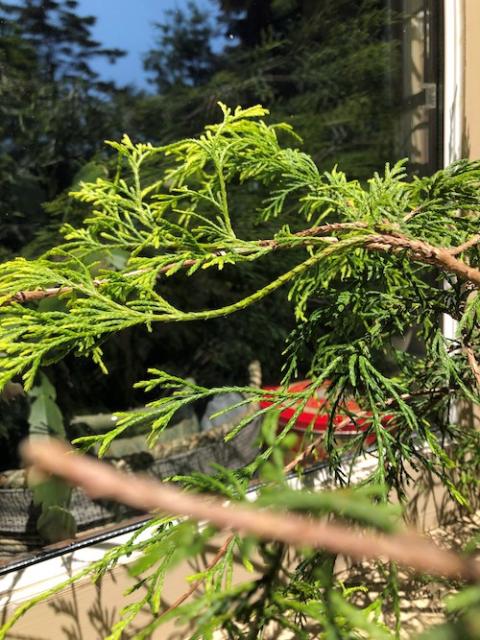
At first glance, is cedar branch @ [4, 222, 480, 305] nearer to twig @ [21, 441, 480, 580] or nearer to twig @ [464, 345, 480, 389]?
twig @ [464, 345, 480, 389]

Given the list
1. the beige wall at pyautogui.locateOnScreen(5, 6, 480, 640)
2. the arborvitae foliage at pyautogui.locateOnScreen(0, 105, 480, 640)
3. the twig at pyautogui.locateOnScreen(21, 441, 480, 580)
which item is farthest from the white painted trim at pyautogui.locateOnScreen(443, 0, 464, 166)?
the twig at pyautogui.locateOnScreen(21, 441, 480, 580)

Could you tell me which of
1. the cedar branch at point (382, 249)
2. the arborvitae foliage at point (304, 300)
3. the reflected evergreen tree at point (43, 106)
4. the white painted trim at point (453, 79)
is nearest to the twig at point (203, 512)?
the arborvitae foliage at point (304, 300)

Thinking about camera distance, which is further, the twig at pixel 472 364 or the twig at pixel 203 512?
the twig at pixel 472 364

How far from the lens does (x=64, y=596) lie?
5.07 ft

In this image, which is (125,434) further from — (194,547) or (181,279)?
(194,547)

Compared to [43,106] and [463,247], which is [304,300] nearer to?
[463,247]

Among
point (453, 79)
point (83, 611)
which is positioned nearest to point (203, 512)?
point (83, 611)

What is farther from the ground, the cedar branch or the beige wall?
the cedar branch

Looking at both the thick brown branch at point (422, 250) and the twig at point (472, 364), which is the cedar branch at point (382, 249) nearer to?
the thick brown branch at point (422, 250)

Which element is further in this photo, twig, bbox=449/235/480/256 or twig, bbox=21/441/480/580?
twig, bbox=449/235/480/256

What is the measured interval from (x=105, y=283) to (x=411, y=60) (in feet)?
5.98

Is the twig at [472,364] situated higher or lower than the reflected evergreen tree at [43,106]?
lower

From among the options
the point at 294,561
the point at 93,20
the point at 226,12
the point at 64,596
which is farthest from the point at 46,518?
the point at 226,12

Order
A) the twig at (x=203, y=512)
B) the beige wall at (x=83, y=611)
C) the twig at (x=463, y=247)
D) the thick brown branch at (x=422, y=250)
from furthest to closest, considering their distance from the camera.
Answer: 1. the beige wall at (x=83, y=611)
2. the twig at (x=463, y=247)
3. the thick brown branch at (x=422, y=250)
4. the twig at (x=203, y=512)
